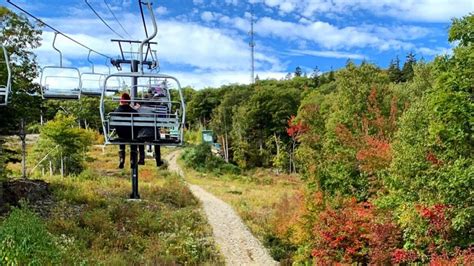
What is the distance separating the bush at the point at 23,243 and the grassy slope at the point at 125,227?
6.26m

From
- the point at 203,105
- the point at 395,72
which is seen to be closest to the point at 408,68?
the point at 395,72

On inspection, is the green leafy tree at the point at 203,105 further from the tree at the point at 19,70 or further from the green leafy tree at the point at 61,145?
the tree at the point at 19,70

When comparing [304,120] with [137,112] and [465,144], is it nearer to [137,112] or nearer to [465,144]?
[465,144]

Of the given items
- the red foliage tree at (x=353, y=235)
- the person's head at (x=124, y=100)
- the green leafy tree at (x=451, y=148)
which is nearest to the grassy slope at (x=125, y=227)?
the red foliage tree at (x=353, y=235)

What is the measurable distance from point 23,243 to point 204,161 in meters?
47.9

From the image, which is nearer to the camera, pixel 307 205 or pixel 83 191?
pixel 307 205

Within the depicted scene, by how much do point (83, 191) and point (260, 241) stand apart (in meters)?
9.22

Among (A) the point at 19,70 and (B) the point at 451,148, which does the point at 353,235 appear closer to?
(B) the point at 451,148

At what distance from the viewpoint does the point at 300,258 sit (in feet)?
62.6

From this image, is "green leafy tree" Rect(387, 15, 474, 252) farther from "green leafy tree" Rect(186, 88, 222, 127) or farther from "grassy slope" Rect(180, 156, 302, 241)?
"green leafy tree" Rect(186, 88, 222, 127)

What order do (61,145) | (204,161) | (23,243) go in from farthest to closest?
1. (204,161)
2. (61,145)
3. (23,243)

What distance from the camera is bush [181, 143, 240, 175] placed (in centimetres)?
5397

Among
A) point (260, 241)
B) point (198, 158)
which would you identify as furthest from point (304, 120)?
point (198, 158)

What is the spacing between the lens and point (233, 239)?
21.2m
